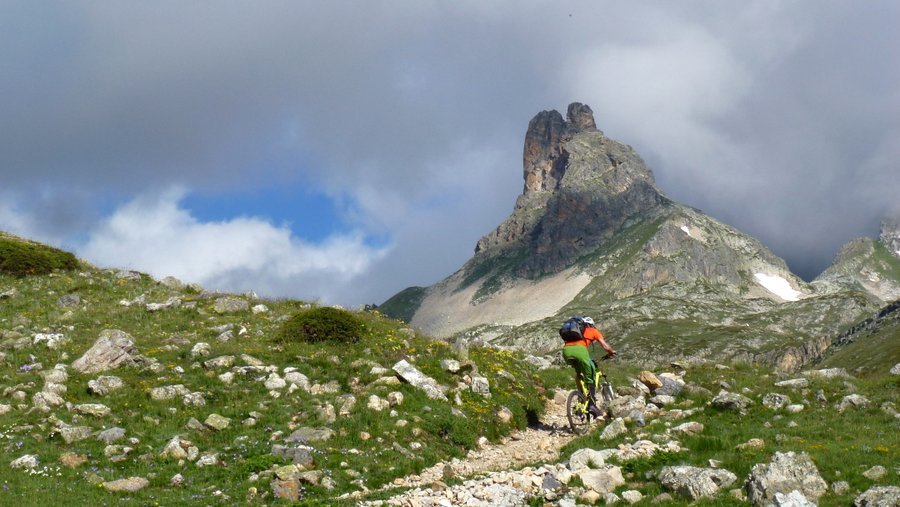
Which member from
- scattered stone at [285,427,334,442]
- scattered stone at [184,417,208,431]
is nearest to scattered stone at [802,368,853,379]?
scattered stone at [285,427,334,442]

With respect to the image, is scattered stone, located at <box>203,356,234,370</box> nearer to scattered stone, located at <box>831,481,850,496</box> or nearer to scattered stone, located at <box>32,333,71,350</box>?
scattered stone, located at <box>32,333,71,350</box>

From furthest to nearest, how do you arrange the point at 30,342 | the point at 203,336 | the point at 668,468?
the point at 203,336 < the point at 30,342 < the point at 668,468

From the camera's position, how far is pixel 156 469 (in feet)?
52.3

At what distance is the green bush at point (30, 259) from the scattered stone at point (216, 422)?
2512 cm

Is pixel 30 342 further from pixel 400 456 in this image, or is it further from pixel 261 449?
pixel 400 456

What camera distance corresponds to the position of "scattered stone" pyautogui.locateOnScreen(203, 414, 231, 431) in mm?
18391

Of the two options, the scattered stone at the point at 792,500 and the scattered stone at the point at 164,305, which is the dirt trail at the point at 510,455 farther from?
the scattered stone at the point at 164,305

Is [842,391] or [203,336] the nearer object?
[842,391]

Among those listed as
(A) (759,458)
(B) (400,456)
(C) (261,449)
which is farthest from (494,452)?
(A) (759,458)

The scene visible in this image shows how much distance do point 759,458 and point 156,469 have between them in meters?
13.8

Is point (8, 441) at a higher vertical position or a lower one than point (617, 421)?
higher

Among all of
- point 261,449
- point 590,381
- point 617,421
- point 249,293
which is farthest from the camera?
point 249,293

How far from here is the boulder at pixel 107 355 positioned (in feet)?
72.4

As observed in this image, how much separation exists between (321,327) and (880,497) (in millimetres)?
20037
